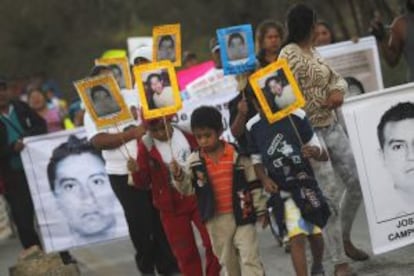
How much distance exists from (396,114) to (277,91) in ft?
3.57

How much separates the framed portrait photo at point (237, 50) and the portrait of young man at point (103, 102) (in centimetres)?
83

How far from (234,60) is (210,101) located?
290 cm

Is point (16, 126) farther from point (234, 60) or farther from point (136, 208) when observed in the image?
point (234, 60)

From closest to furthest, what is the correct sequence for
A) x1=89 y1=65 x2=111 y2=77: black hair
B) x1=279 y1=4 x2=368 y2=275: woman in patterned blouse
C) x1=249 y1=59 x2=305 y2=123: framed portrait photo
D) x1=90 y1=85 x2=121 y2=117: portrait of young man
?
x1=249 y1=59 x2=305 y2=123: framed portrait photo < x1=279 y1=4 x2=368 y2=275: woman in patterned blouse < x1=90 y1=85 x2=121 y2=117: portrait of young man < x1=89 y1=65 x2=111 y2=77: black hair

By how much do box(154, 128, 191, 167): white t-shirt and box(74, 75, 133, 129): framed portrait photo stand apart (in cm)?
29

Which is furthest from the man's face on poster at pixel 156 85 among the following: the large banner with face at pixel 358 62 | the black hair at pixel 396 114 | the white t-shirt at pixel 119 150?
the large banner with face at pixel 358 62

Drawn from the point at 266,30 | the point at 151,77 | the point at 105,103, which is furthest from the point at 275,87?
the point at 266,30

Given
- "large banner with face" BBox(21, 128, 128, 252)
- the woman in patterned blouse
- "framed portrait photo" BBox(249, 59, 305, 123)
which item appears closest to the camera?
"framed portrait photo" BBox(249, 59, 305, 123)

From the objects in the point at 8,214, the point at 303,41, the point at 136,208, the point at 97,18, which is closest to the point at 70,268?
the point at 136,208

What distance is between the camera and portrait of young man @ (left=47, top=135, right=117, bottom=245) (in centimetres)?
895

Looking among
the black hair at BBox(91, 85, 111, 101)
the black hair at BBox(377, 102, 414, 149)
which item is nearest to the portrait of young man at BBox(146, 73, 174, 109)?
the black hair at BBox(91, 85, 111, 101)

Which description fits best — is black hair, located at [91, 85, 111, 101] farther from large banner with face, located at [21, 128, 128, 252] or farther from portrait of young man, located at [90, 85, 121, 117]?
large banner with face, located at [21, 128, 128, 252]

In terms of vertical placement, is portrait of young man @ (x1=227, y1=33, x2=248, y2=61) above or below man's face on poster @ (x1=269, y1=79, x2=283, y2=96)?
above

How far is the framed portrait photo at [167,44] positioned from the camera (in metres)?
6.60
